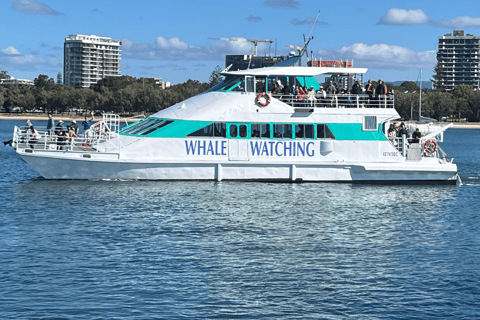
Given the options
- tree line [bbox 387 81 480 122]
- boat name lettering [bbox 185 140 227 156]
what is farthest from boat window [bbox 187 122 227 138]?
tree line [bbox 387 81 480 122]

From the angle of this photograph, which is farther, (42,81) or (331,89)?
(42,81)

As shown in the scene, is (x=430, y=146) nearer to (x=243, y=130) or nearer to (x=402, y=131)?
(x=402, y=131)

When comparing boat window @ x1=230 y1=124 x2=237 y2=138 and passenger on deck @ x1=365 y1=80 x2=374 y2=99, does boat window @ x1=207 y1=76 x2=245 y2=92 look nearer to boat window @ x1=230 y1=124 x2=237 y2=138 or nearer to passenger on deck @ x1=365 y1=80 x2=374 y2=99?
boat window @ x1=230 y1=124 x2=237 y2=138

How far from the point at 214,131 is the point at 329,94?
536 centimetres

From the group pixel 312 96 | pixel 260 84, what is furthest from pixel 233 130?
pixel 312 96

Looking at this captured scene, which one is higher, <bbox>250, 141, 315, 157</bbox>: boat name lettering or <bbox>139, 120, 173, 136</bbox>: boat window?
<bbox>139, 120, 173, 136</bbox>: boat window

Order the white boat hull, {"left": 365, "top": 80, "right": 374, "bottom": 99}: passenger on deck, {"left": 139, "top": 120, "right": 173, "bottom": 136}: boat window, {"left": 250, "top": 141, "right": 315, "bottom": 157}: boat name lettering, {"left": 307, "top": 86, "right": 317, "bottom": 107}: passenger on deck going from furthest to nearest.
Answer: {"left": 365, "top": 80, "right": 374, "bottom": 99}: passenger on deck
{"left": 307, "top": 86, "right": 317, "bottom": 107}: passenger on deck
{"left": 250, "top": 141, "right": 315, "bottom": 157}: boat name lettering
{"left": 139, "top": 120, "right": 173, "bottom": 136}: boat window
the white boat hull

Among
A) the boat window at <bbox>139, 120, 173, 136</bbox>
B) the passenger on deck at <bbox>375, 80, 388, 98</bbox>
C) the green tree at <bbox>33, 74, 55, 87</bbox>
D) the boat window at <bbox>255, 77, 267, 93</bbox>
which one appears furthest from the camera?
the green tree at <bbox>33, 74, 55, 87</bbox>

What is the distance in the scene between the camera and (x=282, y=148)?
1062 inches

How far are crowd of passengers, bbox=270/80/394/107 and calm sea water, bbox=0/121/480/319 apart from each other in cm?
367

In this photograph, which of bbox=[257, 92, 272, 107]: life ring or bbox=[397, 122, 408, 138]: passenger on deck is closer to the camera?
bbox=[257, 92, 272, 107]: life ring

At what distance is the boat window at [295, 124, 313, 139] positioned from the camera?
Answer: 27312mm

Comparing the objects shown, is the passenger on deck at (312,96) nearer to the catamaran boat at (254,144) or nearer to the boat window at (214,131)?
the catamaran boat at (254,144)

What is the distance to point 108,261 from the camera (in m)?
15.9
